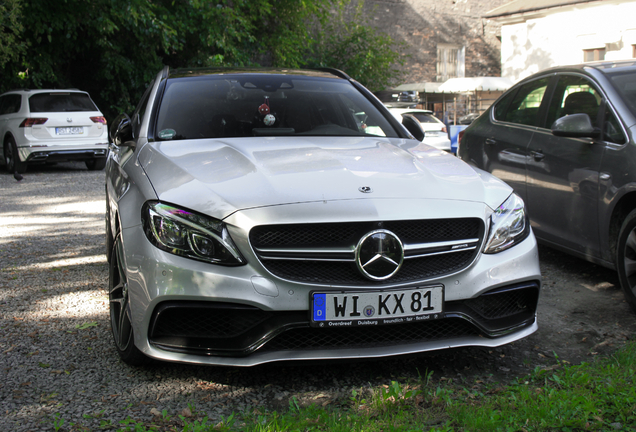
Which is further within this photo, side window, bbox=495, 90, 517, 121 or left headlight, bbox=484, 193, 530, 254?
side window, bbox=495, 90, 517, 121

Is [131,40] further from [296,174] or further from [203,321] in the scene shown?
[203,321]

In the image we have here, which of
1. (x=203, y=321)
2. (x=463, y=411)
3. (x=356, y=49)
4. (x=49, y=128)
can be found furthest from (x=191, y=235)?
(x=356, y=49)

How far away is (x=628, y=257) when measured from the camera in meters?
3.74

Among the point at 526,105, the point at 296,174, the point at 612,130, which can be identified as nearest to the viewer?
the point at 296,174

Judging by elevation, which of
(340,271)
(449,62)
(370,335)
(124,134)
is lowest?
(370,335)

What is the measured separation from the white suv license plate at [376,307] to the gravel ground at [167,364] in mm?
216

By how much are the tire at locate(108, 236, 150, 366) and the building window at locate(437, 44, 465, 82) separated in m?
28.9

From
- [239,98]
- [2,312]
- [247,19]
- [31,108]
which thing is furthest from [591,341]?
[247,19]

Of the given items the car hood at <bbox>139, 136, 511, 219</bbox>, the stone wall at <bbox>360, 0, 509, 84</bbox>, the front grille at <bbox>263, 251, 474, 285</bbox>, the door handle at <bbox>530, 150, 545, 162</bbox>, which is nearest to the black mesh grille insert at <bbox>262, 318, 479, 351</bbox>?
the front grille at <bbox>263, 251, 474, 285</bbox>

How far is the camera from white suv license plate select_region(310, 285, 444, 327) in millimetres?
2490

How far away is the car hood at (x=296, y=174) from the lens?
8.55ft

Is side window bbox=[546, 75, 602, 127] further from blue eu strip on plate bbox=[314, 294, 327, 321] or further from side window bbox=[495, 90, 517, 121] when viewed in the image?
blue eu strip on plate bbox=[314, 294, 327, 321]

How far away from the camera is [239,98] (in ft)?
13.0

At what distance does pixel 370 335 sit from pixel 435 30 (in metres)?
29.2
